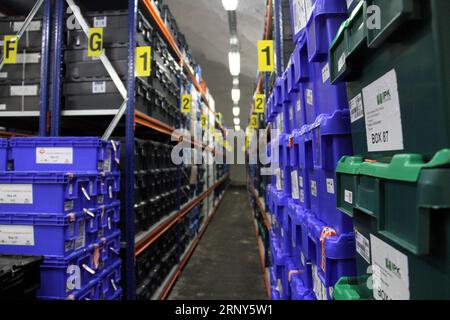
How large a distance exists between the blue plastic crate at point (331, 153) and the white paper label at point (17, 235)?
1723mm

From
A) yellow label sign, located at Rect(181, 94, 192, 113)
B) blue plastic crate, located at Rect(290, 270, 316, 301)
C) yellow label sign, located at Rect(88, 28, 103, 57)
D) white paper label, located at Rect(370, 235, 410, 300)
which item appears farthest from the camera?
yellow label sign, located at Rect(181, 94, 192, 113)

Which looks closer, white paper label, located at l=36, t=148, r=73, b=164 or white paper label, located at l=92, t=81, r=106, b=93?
white paper label, located at l=36, t=148, r=73, b=164

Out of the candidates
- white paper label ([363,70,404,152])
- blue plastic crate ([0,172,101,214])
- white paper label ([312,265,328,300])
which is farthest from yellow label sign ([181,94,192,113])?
white paper label ([363,70,404,152])

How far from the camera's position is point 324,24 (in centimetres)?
101

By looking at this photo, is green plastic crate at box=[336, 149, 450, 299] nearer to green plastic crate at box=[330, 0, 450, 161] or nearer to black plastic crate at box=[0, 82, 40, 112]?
green plastic crate at box=[330, 0, 450, 161]

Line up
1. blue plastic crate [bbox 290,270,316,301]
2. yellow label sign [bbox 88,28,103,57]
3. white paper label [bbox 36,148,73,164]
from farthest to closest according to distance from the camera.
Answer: yellow label sign [bbox 88,28,103,57] < white paper label [bbox 36,148,73,164] < blue plastic crate [bbox 290,270,316,301]

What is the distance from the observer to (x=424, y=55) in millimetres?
501

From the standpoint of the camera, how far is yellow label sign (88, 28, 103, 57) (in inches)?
90.5

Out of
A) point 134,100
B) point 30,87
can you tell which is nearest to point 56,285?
point 134,100

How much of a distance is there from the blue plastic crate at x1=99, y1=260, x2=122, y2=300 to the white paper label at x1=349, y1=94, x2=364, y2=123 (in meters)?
2.09

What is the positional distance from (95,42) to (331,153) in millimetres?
2110

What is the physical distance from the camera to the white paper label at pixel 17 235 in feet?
5.92

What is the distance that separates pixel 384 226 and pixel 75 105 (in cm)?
262
